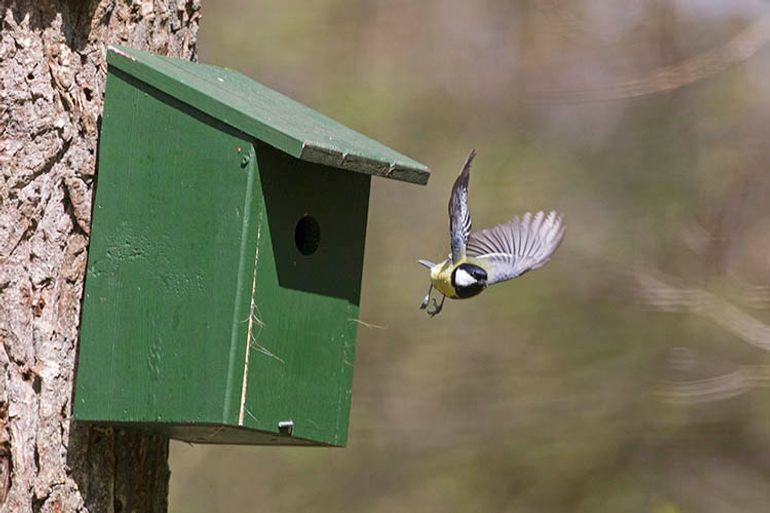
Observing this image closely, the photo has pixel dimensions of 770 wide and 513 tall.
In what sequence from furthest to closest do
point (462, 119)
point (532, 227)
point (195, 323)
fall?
point (462, 119) < point (532, 227) < point (195, 323)

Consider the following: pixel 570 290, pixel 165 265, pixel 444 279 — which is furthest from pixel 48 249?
pixel 570 290

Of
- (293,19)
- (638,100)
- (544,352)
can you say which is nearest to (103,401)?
(544,352)

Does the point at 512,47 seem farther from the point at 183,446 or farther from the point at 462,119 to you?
the point at 183,446

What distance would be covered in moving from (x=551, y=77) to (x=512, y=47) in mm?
336

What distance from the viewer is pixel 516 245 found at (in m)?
3.21

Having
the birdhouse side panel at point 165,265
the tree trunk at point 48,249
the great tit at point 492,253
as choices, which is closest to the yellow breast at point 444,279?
the great tit at point 492,253

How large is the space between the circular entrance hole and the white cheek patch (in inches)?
12.0

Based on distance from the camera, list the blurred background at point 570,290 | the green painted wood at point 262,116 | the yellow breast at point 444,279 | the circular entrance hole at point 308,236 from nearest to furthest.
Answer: the green painted wood at point 262,116
the circular entrance hole at point 308,236
the yellow breast at point 444,279
the blurred background at point 570,290

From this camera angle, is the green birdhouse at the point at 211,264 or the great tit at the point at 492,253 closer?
the green birdhouse at the point at 211,264

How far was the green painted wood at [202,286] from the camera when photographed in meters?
2.75

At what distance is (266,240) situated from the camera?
9.16ft

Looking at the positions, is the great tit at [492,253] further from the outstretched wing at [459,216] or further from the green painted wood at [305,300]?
the green painted wood at [305,300]

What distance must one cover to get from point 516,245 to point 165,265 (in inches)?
32.2

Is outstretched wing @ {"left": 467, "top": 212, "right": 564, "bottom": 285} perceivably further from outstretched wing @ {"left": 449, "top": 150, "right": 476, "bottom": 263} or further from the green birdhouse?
the green birdhouse
